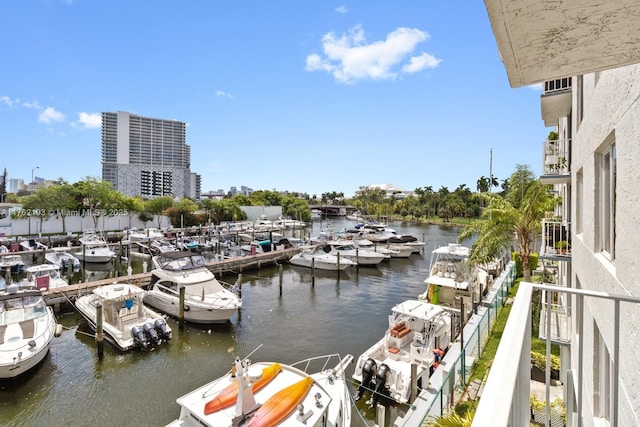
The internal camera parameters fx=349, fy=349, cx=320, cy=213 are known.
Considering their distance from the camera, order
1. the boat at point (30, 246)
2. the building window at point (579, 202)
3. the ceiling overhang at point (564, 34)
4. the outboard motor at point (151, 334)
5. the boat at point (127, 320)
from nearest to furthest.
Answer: the ceiling overhang at point (564, 34) < the building window at point (579, 202) < the boat at point (127, 320) < the outboard motor at point (151, 334) < the boat at point (30, 246)

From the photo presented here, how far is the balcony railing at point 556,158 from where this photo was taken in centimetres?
1172

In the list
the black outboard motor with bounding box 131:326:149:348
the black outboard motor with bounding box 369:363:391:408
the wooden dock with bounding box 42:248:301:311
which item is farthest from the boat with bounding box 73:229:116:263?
the black outboard motor with bounding box 369:363:391:408

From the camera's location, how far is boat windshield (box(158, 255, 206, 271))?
66.5 feet

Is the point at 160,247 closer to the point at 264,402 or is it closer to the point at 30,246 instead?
the point at 30,246

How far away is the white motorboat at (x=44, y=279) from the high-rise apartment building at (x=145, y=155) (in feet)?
377

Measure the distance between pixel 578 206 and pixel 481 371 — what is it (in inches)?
224

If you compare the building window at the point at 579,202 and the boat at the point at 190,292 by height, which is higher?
the building window at the point at 579,202

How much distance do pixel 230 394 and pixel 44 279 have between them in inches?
784

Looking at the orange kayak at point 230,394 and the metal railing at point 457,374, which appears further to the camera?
the metal railing at point 457,374

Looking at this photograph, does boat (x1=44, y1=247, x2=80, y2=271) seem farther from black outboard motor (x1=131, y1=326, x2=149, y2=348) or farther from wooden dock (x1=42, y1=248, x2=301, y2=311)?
black outboard motor (x1=131, y1=326, x2=149, y2=348)

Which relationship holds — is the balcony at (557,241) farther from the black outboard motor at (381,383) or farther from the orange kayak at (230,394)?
the orange kayak at (230,394)

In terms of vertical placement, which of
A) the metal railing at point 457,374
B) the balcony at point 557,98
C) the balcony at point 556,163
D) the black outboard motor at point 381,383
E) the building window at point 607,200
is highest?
the balcony at point 557,98

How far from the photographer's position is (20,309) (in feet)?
45.6

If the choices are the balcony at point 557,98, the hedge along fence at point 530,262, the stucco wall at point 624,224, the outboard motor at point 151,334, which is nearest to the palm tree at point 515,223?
the balcony at point 557,98
